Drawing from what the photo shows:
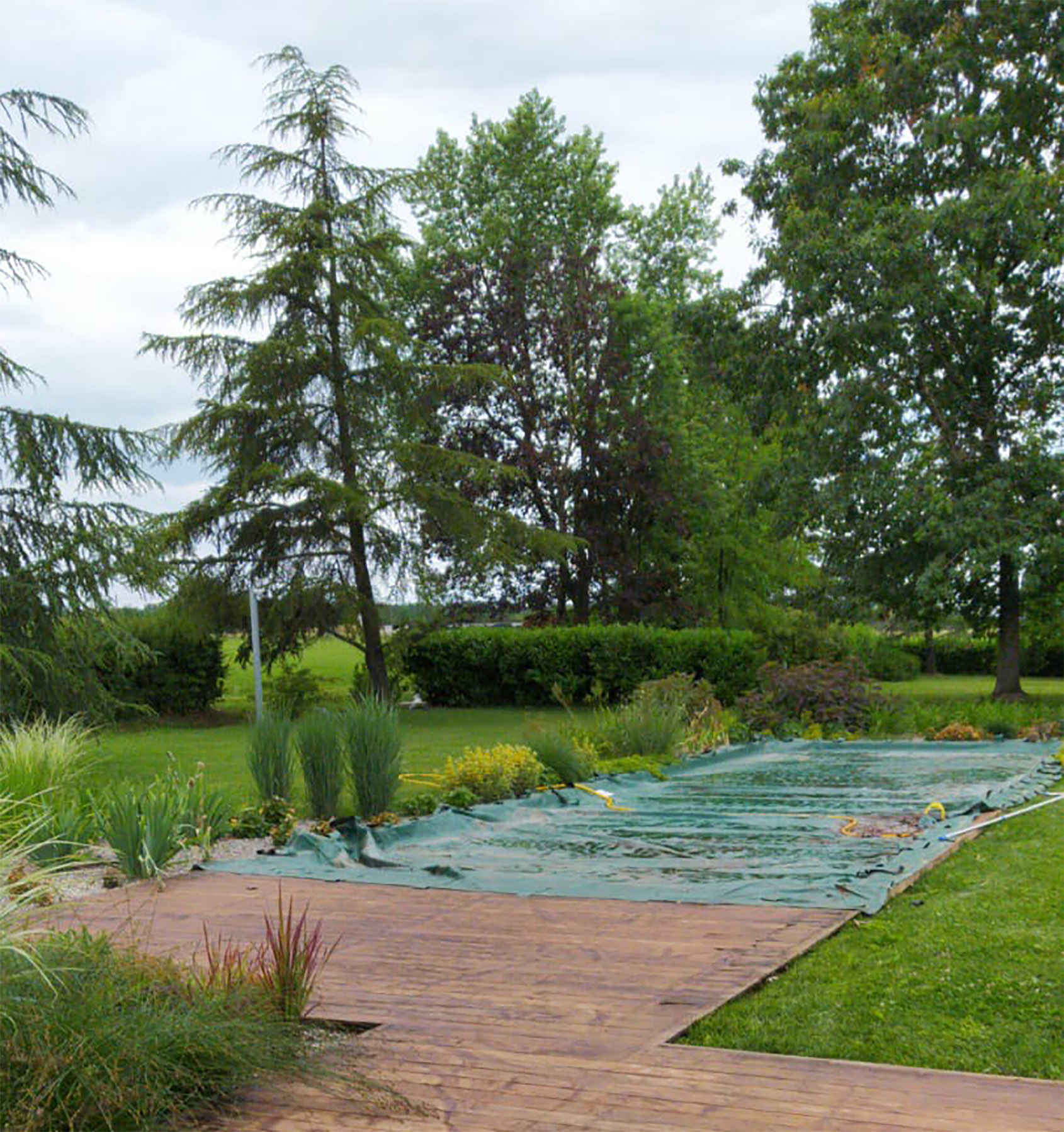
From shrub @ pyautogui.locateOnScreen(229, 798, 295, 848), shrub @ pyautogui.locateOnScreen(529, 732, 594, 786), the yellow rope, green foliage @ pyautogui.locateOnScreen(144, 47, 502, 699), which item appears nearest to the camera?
shrub @ pyautogui.locateOnScreen(229, 798, 295, 848)

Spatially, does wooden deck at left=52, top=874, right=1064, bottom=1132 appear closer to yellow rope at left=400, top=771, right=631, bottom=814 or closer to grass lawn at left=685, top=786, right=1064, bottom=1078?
grass lawn at left=685, top=786, right=1064, bottom=1078

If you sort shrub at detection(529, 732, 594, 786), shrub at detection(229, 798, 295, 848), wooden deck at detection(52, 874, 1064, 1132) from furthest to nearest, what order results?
shrub at detection(529, 732, 594, 786)
shrub at detection(229, 798, 295, 848)
wooden deck at detection(52, 874, 1064, 1132)

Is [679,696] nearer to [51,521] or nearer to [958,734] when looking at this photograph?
[958,734]

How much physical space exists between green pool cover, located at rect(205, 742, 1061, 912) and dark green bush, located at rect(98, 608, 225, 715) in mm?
10255

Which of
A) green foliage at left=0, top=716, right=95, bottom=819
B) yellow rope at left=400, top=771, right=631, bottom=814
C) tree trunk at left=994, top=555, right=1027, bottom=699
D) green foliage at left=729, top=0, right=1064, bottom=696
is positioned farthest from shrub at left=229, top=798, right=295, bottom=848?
tree trunk at left=994, top=555, right=1027, bottom=699

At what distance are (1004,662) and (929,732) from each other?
625cm

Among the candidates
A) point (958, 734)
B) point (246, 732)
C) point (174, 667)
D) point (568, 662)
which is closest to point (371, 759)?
point (246, 732)

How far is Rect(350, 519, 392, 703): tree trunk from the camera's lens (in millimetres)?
17953

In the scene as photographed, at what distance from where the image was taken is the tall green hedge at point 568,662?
18.3 meters

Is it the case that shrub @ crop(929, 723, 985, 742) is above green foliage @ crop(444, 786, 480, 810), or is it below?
below

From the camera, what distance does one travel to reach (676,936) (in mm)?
4641

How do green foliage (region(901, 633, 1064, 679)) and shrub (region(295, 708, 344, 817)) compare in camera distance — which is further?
green foliage (region(901, 633, 1064, 679))

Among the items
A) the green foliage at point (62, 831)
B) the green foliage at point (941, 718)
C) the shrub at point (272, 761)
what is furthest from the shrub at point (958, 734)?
the green foliage at point (62, 831)

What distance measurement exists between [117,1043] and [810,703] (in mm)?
11608
